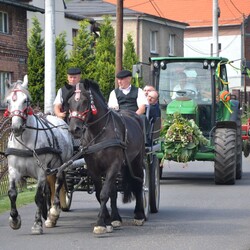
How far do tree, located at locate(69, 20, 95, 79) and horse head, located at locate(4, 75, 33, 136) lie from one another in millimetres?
27851

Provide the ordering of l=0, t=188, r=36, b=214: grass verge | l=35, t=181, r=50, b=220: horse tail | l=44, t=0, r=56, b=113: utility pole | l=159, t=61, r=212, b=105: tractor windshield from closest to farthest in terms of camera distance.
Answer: l=35, t=181, r=50, b=220: horse tail → l=0, t=188, r=36, b=214: grass verge → l=159, t=61, r=212, b=105: tractor windshield → l=44, t=0, r=56, b=113: utility pole

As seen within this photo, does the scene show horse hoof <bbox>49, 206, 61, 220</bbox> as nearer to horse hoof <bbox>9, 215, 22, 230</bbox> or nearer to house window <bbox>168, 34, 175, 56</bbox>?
horse hoof <bbox>9, 215, 22, 230</bbox>

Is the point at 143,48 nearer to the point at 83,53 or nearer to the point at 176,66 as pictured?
the point at 83,53

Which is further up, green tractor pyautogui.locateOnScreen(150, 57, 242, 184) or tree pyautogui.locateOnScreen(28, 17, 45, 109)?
tree pyautogui.locateOnScreen(28, 17, 45, 109)

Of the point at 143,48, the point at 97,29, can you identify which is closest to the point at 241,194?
the point at 97,29

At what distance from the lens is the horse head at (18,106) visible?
37.1 ft

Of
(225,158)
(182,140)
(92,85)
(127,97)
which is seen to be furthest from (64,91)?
(225,158)

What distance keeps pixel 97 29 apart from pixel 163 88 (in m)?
30.2

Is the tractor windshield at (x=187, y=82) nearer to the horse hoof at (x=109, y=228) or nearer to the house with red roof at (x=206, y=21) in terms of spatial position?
the horse hoof at (x=109, y=228)

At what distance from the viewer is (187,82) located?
20.3 metres

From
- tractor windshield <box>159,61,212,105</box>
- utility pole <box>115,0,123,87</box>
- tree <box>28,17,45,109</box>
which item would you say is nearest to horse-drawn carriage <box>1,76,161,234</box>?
tractor windshield <box>159,61,212,105</box>

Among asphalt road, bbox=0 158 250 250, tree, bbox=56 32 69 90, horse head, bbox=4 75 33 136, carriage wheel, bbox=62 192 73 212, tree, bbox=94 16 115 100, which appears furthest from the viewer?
tree, bbox=94 16 115 100

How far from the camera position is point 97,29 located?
1980 inches

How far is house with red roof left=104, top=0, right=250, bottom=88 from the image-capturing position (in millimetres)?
74438
